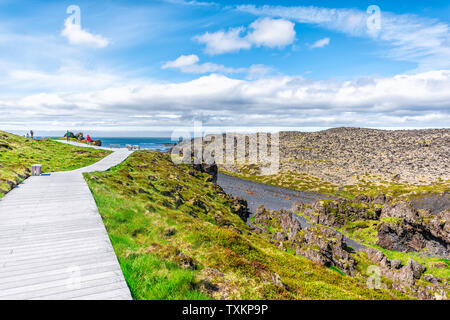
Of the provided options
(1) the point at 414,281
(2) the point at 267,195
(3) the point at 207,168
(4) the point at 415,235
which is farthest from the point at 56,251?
(2) the point at 267,195

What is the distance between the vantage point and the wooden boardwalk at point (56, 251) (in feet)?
26.1

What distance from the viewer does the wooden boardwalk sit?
797 cm

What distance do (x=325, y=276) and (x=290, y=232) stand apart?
44476 millimetres

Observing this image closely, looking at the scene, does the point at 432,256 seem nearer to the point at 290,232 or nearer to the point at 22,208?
the point at 290,232

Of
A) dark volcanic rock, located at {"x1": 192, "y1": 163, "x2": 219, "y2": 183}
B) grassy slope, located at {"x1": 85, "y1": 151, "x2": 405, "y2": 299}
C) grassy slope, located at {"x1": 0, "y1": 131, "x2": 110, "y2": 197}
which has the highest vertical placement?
grassy slope, located at {"x1": 0, "y1": 131, "x2": 110, "y2": 197}

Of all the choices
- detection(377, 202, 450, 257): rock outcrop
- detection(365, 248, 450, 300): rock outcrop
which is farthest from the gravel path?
detection(365, 248, 450, 300): rock outcrop

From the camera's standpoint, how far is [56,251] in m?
10.4

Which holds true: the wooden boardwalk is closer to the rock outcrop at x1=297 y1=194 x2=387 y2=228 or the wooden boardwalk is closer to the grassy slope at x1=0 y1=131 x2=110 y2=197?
the grassy slope at x1=0 y1=131 x2=110 y2=197

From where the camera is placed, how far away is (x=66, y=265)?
932 cm

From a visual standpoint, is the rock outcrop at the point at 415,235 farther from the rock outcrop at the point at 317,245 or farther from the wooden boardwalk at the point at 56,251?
the wooden boardwalk at the point at 56,251

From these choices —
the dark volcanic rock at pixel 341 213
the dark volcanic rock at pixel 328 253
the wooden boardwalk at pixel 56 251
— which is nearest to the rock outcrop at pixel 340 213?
the dark volcanic rock at pixel 341 213

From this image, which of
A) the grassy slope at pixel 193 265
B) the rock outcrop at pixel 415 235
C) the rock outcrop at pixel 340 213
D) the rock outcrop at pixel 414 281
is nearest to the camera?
the grassy slope at pixel 193 265
